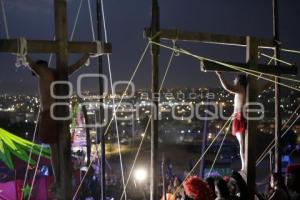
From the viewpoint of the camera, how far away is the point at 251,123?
7.33 m

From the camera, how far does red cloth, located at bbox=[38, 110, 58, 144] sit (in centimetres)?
572

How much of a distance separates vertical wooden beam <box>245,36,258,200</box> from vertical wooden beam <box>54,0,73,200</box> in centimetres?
342

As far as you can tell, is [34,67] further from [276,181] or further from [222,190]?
[276,181]

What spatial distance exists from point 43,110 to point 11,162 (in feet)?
29.3

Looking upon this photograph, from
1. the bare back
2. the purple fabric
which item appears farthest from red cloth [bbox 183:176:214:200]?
the purple fabric

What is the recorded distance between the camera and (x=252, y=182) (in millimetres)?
7387

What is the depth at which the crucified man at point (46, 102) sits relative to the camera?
565 centimetres

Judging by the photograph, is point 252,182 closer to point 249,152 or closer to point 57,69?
point 249,152

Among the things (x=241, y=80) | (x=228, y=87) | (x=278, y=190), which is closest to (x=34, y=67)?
(x=228, y=87)

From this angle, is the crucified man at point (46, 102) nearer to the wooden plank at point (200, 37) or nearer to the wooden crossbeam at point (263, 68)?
the wooden plank at point (200, 37)

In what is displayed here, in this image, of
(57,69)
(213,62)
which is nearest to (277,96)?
(213,62)

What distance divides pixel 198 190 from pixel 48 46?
Result: 322 cm

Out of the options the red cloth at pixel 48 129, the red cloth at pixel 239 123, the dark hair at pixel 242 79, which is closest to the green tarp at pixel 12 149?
the red cloth at pixel 239 123

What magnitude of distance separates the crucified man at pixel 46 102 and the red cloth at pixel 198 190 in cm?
213
